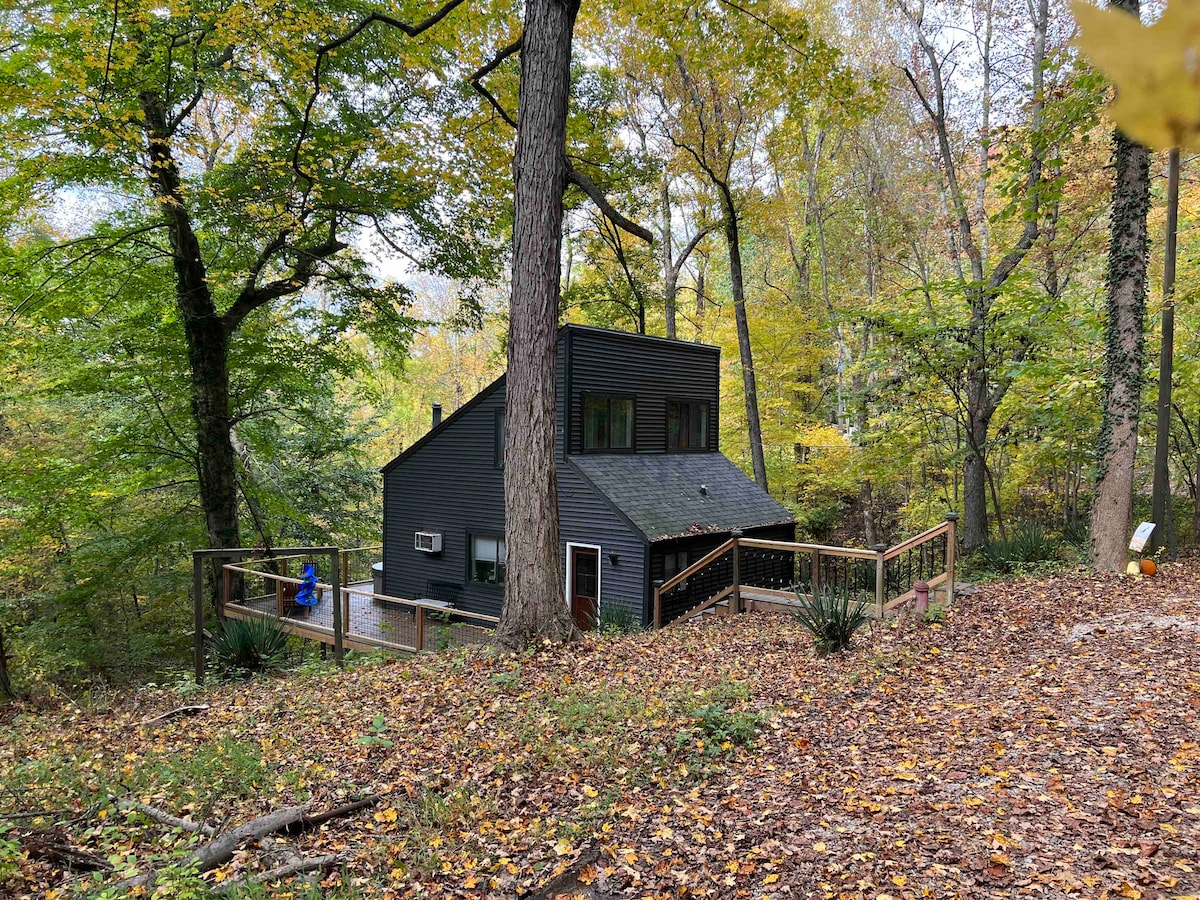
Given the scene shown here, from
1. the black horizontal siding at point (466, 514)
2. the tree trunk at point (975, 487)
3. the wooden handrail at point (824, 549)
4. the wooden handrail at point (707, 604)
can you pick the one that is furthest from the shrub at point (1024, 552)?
the black horizontal siding at point (466, 514)

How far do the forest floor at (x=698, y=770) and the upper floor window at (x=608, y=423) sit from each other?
22.4 ft

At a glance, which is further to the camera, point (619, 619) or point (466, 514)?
point (466, 514)

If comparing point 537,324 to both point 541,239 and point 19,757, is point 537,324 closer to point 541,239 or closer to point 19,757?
point 541,239

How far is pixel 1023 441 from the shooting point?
13977 millimetres

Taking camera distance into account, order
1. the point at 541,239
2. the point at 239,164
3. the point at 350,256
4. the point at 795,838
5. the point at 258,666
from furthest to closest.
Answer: the point at 350,256 < the point at 239,164 < the point at 258,666 < the point at 541,239 < the point at 795,838

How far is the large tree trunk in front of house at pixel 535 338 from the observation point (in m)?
7.16

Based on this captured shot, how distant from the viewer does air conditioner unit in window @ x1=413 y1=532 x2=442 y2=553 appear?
14.8 metres

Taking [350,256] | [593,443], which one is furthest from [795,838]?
[350,256]

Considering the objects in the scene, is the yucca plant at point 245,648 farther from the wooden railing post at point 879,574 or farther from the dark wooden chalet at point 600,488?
the wooden railing post at point 879,574

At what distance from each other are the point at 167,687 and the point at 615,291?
16000 millimetres

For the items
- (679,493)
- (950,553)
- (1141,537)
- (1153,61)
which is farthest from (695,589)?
(1153,61)

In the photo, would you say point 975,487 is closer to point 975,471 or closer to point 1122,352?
point 975,471

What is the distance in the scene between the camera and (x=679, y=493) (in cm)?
1366

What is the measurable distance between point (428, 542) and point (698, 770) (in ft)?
37.1
